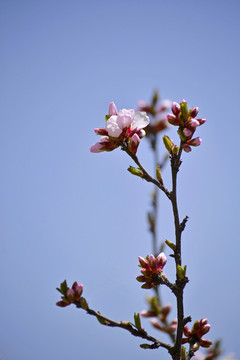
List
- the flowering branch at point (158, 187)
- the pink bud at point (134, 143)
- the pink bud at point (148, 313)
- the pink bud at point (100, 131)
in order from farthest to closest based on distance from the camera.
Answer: the pink bud at point (148, 313) → the pink bud at point (100, 131) → the pink bud at point (134, 143) → the flowering branch at point (158, 187)

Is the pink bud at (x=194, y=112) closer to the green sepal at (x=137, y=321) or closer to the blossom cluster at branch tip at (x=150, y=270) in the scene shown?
the blossom cluster at branch tip at (x=150, y=270)

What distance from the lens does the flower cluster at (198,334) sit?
63.2 inches

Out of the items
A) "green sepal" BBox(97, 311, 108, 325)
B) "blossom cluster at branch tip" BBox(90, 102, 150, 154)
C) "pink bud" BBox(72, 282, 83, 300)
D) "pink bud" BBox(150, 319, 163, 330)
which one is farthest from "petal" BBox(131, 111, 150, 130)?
"pink bud" BBox(150, 319, 163, 330)

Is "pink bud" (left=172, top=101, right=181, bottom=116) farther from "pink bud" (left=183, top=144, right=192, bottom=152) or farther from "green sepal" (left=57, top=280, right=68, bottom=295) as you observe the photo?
"green sepal" (left=57, top=280, right=68, bottom=295)

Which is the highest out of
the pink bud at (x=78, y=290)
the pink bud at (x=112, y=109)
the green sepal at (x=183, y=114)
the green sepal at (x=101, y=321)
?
the pink bud at (x=112, y=109)

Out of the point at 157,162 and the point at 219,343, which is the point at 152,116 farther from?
the point at 219,343

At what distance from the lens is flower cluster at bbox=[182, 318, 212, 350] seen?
1.61 meters

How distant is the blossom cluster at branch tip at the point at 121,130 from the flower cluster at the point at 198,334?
1017 mm

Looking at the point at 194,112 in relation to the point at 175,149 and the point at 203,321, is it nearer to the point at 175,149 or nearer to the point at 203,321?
the point at 175,149

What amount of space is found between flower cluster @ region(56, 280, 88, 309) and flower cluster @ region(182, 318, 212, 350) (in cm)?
63

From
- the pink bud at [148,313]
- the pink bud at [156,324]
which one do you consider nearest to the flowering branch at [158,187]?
the pink bud at [148,313]

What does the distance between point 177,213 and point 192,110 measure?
0.60 m

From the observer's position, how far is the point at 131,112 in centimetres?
167

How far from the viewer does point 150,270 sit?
164 cm
